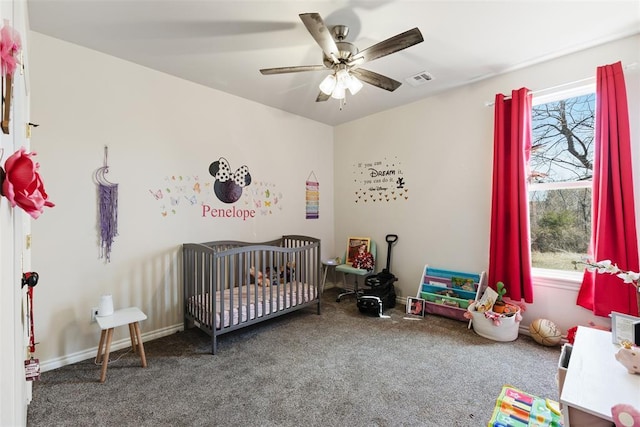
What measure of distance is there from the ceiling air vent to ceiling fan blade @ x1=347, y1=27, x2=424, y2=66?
3.34 ft

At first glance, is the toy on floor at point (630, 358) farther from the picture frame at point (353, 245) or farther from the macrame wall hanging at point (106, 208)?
the macrame wall hanging at point (106, 208)

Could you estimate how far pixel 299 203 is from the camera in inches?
151

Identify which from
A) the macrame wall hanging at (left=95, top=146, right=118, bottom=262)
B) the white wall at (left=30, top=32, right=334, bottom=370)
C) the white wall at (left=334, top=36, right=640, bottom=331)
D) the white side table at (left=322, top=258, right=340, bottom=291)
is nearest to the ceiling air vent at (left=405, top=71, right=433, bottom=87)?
the white wall at (left=334, top=36, right=640, bottom=331)

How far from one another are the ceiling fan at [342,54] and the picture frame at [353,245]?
2079 millimetres

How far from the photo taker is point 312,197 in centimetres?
402

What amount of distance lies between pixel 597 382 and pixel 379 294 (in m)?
2.18

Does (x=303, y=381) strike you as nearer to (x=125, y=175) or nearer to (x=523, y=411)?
(x=523, y=411)

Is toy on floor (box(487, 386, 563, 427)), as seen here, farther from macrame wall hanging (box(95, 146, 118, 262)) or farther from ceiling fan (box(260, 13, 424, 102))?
macrame wall hanging (box(95, 146, 118, 262))

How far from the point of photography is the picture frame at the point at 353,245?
3.84m

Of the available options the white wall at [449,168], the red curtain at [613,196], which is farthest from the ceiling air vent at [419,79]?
the red curtain at [613,196]

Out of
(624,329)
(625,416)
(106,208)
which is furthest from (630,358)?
(106,208)

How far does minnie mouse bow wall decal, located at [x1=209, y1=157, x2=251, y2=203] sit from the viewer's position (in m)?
3.00

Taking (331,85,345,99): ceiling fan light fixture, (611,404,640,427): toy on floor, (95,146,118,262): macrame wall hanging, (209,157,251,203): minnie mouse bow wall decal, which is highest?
(331,85,345,99): ceiling fan light fixture

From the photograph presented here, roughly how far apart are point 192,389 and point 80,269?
131 cm
